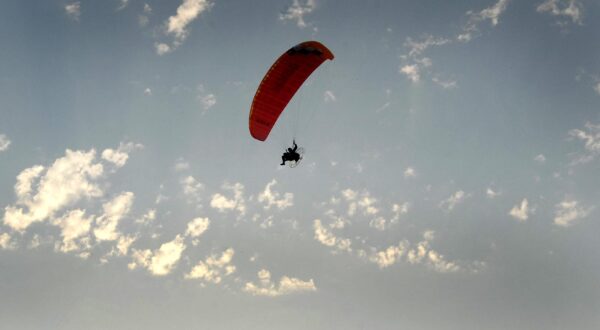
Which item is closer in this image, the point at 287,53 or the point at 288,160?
the point at 287,53

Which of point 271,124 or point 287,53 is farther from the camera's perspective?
point 271,124

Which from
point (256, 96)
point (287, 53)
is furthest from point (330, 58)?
point (256, 96)

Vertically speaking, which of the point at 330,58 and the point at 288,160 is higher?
the point at 330,58

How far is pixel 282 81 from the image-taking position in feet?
129

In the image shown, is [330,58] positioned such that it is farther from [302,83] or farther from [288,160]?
[288,160]

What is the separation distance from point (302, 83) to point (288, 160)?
5851 millimetres

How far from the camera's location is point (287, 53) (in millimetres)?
37969

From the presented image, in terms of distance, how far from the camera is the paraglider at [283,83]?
→ 38000mm

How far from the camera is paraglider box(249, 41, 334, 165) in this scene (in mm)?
38000

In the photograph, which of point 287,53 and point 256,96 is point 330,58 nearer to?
point 287,53

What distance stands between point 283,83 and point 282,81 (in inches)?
9.0

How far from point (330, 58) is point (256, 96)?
5.91 meters

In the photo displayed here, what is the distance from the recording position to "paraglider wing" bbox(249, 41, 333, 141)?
3800 cm

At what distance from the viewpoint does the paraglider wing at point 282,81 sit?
A: 38.0 metres
